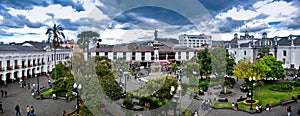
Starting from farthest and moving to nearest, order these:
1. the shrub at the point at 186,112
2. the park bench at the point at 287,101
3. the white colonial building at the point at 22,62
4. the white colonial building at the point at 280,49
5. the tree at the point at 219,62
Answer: the white colonial building at the point at 280,49
the white colonial building at the point at 22,62
the tree at the point at 219,62
the park bench at the point at 287,101
the shrub at the point at 186,112


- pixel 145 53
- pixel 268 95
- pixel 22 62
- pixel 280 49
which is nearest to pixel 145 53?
pixel 145 53

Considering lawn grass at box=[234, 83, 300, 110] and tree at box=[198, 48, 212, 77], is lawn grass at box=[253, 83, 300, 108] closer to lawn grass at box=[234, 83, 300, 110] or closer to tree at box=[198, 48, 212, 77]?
lawn grass at box=[234, 83, 300, 110]

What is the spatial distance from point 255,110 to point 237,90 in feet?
29.2

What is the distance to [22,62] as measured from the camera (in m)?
38.0

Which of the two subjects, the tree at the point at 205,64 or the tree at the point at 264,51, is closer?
the tree at the point at 205,64

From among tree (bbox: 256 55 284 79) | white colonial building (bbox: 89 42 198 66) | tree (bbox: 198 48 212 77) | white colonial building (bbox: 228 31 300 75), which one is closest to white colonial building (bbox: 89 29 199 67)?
white colonial building (bbox: 89 42 198 66)

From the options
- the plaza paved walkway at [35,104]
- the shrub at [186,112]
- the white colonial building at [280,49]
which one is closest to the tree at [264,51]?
the white colonial building at [280,49]

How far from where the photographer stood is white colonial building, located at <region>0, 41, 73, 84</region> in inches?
1307

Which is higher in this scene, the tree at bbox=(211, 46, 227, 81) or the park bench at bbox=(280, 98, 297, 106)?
the tree at bbox=(211, 46, 227, 81)

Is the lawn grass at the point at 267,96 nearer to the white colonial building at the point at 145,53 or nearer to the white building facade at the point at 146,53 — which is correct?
the white colonial building at the point at 145,53

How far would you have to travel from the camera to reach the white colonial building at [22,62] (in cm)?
3319

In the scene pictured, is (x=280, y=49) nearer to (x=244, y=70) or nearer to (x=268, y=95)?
(x=244, y=70)

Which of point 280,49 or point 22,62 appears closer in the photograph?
point 22,62

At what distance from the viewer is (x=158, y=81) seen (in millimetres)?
15398
